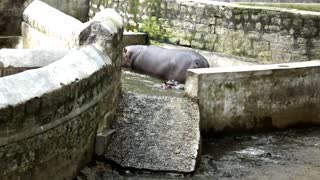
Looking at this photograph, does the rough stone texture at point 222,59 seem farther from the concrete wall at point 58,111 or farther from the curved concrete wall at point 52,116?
the curved concrete wall at point 52,116

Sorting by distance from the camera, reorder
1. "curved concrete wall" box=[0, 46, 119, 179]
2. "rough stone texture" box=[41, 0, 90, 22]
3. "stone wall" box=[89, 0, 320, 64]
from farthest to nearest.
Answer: "rough stone texture" box=[41, 0, 90, 22], "stone wall" box=[89, 0, 320, 64], "curved concrete wall" box=[0, 46, 119, 179]

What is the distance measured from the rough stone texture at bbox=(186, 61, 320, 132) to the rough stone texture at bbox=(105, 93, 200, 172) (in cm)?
37

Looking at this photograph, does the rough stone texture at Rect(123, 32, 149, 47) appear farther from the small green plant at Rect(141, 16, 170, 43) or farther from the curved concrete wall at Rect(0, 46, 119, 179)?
the curved concrete wall at Rect(0, 46, 119, 179)

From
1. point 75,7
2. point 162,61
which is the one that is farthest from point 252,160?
point 75,7

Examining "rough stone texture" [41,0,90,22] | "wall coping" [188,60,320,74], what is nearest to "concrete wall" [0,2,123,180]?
"wall coping" [188,60,320,74]

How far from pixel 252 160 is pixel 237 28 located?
413cm

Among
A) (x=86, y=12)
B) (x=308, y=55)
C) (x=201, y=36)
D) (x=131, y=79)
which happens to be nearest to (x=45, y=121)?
(x=131, y=79)

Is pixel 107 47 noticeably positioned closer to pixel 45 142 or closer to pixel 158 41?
pixel 45 142

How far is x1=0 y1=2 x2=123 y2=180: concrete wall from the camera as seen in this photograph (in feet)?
14.3

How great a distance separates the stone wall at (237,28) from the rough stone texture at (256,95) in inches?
41.3

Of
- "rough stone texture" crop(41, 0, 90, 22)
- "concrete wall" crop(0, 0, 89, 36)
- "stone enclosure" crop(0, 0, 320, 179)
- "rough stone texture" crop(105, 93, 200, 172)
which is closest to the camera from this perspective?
"stone enclosure" crop(0, 0, 320, 179)

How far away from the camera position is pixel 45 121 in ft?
15.3

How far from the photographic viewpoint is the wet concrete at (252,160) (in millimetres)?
6086

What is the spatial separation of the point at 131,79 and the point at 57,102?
5.28 metres
